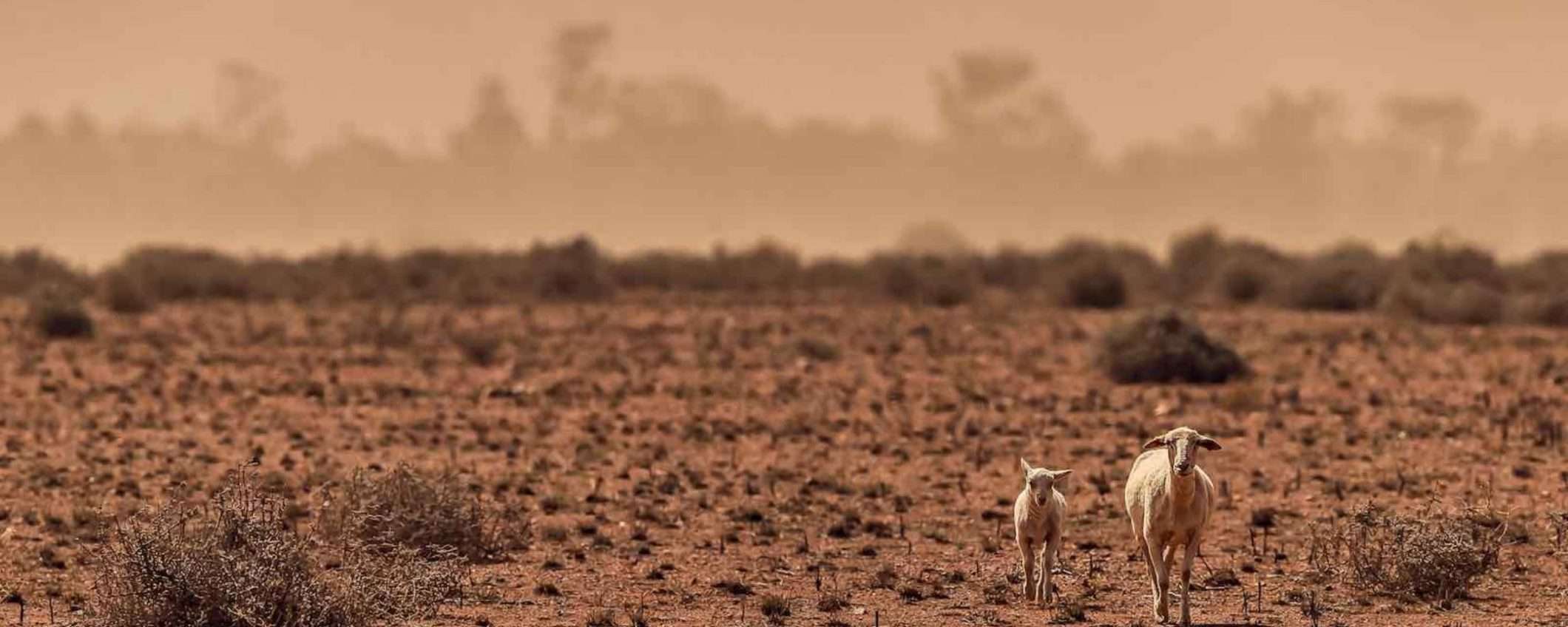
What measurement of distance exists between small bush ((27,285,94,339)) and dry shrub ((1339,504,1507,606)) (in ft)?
126

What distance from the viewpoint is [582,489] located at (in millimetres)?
23984

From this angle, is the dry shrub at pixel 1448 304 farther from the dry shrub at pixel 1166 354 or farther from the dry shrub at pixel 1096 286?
the dry shrub at pixel 1166 354

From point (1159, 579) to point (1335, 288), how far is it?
5206 centimetres

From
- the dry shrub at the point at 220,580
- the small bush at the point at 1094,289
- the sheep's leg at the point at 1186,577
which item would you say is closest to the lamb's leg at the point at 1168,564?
the sheep's leg at the point at 1186,577

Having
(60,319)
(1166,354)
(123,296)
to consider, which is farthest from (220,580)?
(123,296)

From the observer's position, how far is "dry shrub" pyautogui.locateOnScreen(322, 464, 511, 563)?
733 inches

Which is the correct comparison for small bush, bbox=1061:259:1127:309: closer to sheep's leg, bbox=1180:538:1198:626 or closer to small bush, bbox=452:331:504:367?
small bush, bbox=452:331:504:367

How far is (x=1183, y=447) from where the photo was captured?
14273 millimetres

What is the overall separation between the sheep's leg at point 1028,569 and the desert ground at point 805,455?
0.47 ft

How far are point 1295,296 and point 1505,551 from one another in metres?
48.2

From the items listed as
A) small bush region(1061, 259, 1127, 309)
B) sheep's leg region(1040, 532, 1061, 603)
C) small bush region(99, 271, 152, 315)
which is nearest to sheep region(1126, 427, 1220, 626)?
sheep's leg region(1040, 532, 1061, 603)

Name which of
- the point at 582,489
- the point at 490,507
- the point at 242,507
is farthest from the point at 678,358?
the point at 242,507

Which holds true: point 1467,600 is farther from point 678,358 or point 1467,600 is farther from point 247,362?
point 247,362

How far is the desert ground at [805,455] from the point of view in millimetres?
17172
